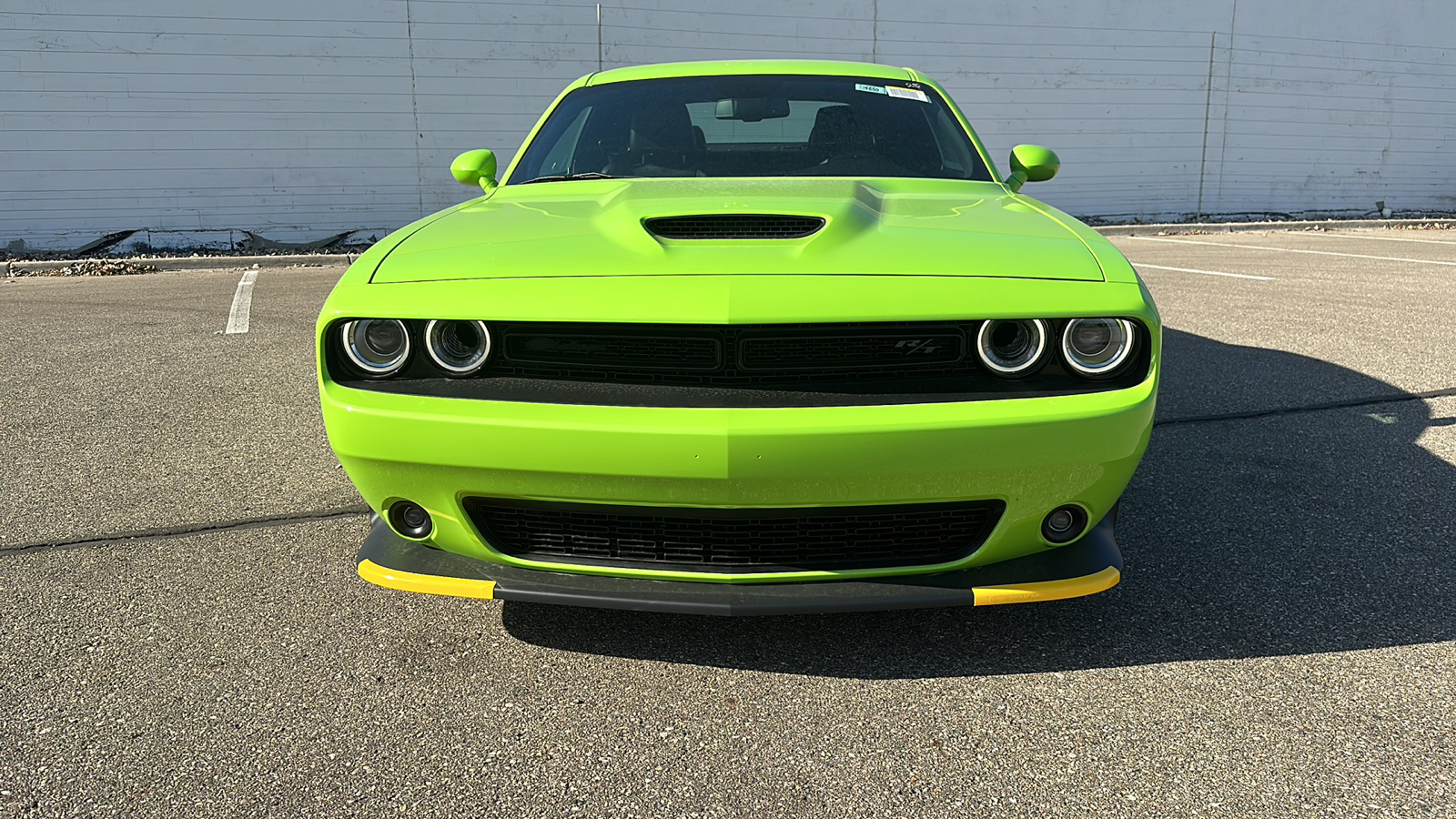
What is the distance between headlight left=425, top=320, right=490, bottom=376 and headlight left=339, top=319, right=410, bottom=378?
59 mm

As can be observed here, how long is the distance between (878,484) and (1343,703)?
1.10m

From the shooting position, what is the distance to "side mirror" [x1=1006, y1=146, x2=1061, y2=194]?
351 cm

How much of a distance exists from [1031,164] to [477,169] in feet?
6.48

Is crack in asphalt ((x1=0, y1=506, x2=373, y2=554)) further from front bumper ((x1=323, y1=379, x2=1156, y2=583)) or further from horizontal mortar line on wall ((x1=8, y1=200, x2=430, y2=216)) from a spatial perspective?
horizontal mortar line on wall ((x1=8, y1=200, x2=430, y2=216))

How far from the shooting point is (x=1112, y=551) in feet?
7.30

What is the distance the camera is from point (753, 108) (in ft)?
12.1

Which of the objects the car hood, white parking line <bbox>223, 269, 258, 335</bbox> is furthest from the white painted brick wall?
the car hood

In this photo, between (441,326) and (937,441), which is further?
(441,326)

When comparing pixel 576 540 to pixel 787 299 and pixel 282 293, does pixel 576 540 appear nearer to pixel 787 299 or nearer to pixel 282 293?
pixel 787 299

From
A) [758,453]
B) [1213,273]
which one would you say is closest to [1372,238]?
[1213,273]

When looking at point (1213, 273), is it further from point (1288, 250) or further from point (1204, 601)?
point (1204, 601)

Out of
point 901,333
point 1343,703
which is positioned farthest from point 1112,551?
point 901,333

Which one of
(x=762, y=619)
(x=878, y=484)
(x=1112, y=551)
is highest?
(x=878, y=484)

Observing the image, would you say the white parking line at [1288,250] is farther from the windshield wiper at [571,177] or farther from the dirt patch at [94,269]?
the dirt patch at [94,269]
